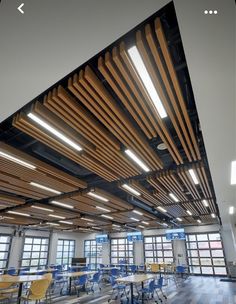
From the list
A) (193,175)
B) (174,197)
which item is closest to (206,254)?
(174,197)

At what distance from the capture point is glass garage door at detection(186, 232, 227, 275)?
50.8ft

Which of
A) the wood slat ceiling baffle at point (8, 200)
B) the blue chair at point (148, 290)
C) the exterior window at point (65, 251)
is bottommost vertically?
the blue chair at point (148, 290)

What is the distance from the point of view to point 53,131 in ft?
12.3

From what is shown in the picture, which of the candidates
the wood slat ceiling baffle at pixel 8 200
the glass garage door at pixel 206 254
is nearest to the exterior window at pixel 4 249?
the wood slat ceiling baffle at pixel 8 200

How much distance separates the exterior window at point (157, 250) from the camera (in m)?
17.7

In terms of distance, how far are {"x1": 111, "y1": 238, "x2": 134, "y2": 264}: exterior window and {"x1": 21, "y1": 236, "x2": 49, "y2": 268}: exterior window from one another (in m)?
6.49

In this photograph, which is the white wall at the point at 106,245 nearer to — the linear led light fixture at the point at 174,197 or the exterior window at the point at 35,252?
the exterior window at the point at 35,252

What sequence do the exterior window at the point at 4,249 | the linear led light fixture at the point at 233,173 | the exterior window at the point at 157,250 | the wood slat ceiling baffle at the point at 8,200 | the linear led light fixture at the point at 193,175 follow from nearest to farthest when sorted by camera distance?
1. the linear led light fixture at the point at 233,173
2. the linear led light fixture at the point at 193,175
3. the wood slat ceiling baffle at the point at 8,200
4. the exterior window at the point at 4,249
5. the exterior window at the point at 157,250

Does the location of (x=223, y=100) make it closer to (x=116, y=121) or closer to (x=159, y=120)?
(x=159, y=120)

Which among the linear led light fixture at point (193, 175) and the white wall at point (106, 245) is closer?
the linear led light fixture at point (193, 175)

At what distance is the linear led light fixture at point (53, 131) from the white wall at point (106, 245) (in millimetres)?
14232

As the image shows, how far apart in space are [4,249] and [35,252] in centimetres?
274

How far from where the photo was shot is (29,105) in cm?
329

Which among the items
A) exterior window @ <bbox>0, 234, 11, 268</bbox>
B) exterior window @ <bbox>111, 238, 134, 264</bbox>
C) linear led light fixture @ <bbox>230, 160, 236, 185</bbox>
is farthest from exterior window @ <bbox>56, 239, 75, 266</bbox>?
linear led light fixture @ <bbox>230, 160, 236, 185</bbox>
